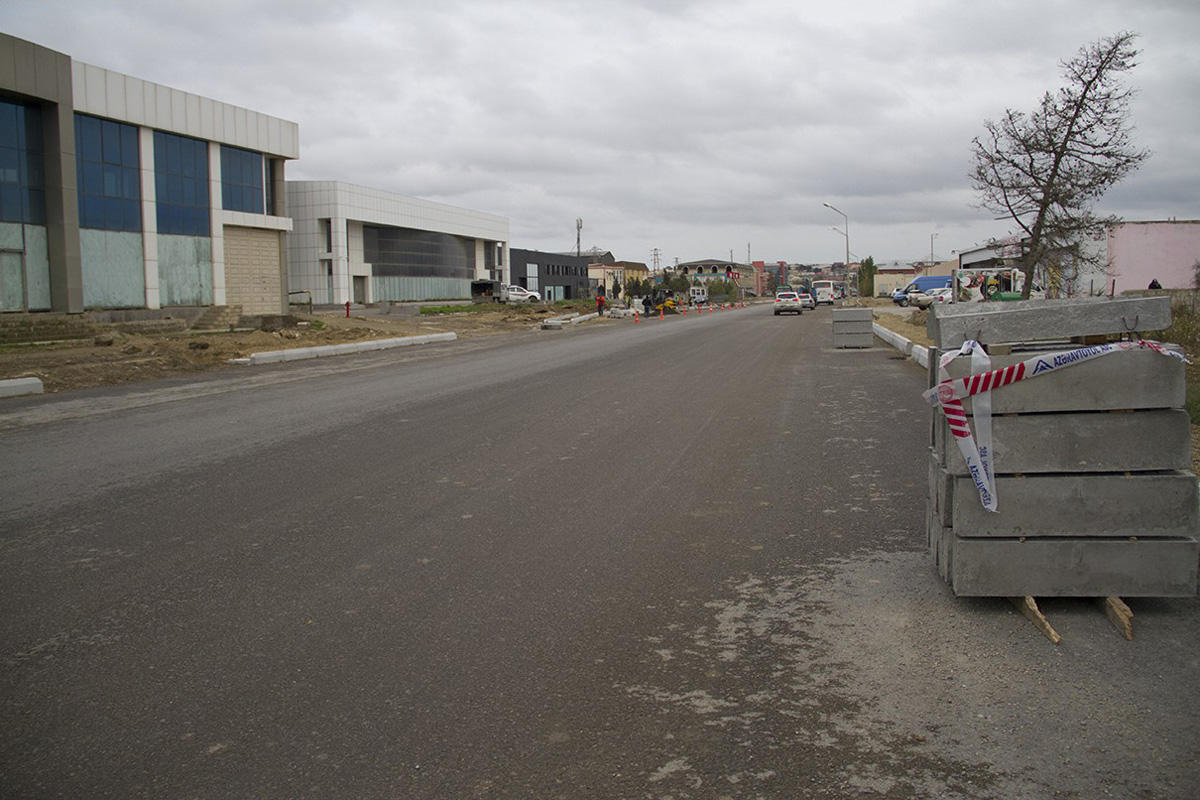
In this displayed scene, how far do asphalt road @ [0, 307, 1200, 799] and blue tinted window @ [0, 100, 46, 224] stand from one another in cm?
2707

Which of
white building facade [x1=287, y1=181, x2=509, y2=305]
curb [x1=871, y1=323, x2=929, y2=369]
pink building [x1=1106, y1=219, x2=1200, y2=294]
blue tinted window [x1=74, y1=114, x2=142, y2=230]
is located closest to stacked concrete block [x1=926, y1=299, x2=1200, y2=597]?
curb [x1=871, y1=323, x2=929, y2=369]

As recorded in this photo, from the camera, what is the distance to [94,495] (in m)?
7.74

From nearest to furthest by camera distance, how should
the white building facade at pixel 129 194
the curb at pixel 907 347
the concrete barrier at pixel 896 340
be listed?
the curb at pixel 907 347, the concrete barrier at pixel 896 340, the white building facade at pixel 129 194

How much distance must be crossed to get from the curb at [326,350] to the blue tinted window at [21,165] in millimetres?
13949

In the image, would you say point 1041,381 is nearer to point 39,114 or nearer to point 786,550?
point 786,550

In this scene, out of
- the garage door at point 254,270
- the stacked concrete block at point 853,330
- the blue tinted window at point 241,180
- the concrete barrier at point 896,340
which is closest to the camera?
the concrete barrier at point 896,340

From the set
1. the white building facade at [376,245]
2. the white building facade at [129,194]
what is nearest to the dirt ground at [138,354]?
the white building facade at [129,194]

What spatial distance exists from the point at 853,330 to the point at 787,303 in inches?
1242

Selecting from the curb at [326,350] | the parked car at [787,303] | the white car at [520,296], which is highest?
the white car at [520,296]

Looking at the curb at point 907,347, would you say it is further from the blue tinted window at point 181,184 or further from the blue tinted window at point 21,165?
the blue tinted window at point 21,165

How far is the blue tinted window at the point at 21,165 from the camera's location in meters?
31.0

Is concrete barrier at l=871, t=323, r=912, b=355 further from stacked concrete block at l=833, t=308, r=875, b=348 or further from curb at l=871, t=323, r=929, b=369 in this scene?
stacked concrete block at l=833, t=308, r=875, b=348

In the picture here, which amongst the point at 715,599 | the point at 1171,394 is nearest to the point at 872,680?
the point at 715,599

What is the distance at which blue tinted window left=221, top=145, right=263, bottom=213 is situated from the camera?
42281 millimetres
